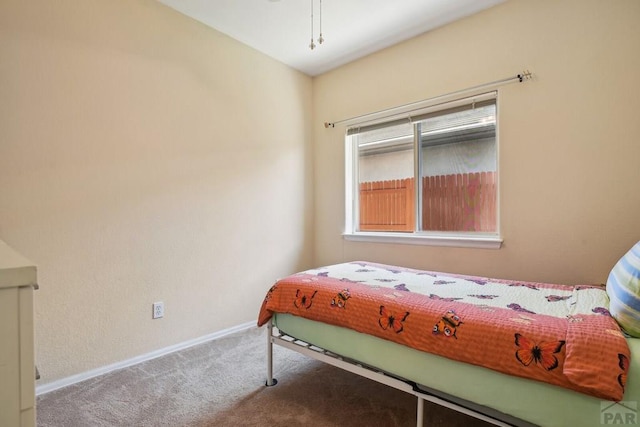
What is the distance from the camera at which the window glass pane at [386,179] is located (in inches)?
114

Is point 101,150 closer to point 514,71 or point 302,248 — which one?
point 302,248

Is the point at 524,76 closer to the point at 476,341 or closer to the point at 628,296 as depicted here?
the point at 628,296

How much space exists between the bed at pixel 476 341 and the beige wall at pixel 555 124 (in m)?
0.48

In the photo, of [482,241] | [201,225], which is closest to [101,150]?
[201,225]

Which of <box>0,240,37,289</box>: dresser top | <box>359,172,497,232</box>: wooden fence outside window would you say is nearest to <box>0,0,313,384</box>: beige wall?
<box>359,172,497,232</box>: wooden fence outside window

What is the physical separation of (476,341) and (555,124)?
1.69 m

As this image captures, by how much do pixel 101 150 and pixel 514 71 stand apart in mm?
2823

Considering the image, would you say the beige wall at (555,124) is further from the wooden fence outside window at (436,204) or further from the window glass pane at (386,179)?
the window glass pane at (386,179)

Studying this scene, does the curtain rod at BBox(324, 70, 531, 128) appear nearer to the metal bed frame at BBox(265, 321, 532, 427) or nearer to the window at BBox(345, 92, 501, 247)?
the window at BBox(345, 92, 501, 247)

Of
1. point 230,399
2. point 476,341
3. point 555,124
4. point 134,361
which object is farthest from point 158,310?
point 555,124

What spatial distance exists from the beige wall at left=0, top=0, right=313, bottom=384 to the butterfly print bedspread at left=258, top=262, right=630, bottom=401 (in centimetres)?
96

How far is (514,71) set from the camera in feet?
7.22

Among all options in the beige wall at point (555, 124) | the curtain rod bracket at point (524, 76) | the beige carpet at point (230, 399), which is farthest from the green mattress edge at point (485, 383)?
the curtain rod bracket at point (524, 76)

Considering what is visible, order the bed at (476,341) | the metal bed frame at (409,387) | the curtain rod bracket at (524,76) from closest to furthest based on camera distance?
the bed at (476,341) → the metal bed frame at (409,387) → the curtain rod bracket at (524,76)
